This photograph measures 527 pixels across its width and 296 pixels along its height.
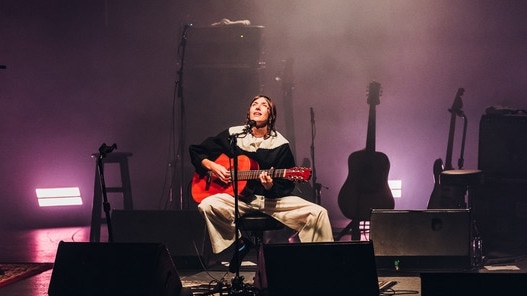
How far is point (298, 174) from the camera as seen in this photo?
5973mm

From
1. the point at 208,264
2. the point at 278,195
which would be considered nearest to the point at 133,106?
the point at 208,264

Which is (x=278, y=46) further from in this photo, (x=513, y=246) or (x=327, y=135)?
(x=513, y=246)

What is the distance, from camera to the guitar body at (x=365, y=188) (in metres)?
7.82

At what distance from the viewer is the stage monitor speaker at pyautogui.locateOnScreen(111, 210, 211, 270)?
21.6 feet

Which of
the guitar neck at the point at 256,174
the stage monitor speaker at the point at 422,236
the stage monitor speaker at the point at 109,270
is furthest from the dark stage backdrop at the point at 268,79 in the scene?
the stage monitor speaker at the point at 109,270

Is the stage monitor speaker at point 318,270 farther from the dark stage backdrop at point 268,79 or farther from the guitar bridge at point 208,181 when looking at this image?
the dark stage backdrop at point 268,79

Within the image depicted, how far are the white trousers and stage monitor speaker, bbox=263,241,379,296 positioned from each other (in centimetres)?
138

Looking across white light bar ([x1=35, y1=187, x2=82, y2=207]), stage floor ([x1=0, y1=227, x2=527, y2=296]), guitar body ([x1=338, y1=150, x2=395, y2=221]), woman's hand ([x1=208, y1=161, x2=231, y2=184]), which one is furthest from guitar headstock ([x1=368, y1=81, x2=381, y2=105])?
white light bar ([x1=35, y1=187, x2=82, y2=207])

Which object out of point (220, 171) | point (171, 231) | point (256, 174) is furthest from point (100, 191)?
point (256, 174)

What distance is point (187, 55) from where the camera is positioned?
27.7 ft

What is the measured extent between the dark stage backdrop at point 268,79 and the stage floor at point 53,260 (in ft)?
2.75

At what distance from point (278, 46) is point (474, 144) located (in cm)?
285

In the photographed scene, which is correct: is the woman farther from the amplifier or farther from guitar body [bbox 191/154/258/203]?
the amplifier

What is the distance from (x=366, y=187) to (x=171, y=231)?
7.44ft
